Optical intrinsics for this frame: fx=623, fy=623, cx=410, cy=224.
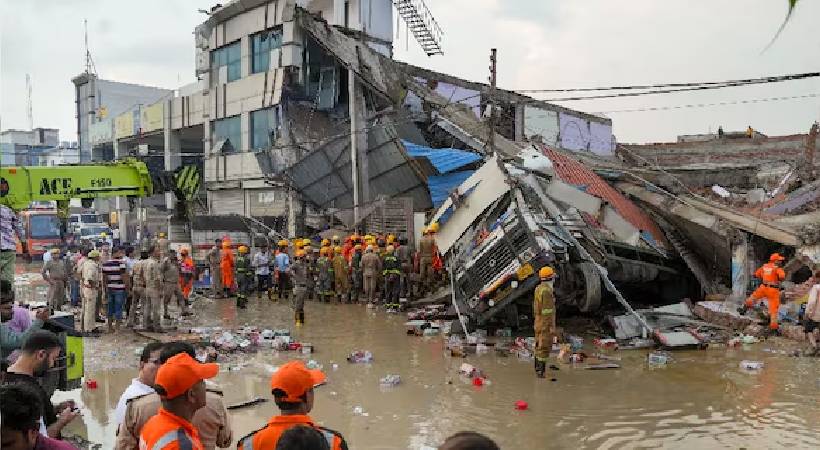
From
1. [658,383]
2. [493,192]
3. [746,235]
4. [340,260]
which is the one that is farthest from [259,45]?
[658,383]

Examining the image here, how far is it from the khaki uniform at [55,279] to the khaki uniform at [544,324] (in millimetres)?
11002

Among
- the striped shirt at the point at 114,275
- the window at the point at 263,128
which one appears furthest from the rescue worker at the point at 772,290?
the window at the point at 263,128

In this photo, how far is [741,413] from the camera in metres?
6.99

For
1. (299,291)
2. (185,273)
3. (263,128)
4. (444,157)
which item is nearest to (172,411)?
(299,291)

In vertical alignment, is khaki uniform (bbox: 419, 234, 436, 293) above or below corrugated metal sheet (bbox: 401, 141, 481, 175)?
below

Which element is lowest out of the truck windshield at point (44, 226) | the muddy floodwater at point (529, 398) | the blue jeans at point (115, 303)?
the muddy floodwater at point (529, 398)

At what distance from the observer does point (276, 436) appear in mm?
2861

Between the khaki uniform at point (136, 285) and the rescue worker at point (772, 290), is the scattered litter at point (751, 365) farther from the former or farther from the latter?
the khaki uniform at point (136, 285)

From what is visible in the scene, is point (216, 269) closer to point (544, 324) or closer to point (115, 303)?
point (115, 303)

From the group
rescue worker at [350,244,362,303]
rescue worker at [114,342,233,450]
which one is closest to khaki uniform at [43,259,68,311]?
rescue worker at [350,244,362,303]

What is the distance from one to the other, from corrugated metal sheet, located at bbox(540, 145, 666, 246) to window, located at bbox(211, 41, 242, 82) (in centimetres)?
1630

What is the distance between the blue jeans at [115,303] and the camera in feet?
37.7

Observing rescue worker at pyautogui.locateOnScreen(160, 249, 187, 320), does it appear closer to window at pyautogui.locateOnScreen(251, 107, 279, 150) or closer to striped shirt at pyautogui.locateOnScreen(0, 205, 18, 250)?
striped shirt at pyautogui.locateOnScreen(0, 205, 18, 250)

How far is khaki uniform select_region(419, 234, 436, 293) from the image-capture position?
49.4 ft
